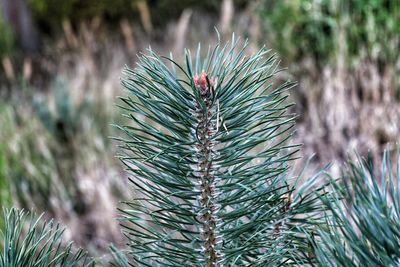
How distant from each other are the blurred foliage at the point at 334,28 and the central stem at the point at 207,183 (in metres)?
2.96

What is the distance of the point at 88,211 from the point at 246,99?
9.99 feet

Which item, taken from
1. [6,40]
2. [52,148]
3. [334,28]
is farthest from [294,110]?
[6,40]

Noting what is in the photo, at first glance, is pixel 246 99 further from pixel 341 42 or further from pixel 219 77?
pixel 341 42

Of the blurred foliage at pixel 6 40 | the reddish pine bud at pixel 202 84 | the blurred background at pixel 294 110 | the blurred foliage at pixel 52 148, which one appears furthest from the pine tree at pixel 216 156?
the blurred foliage at pixel 6 40

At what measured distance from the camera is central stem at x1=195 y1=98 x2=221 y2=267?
55 cm

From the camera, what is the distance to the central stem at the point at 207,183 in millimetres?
548

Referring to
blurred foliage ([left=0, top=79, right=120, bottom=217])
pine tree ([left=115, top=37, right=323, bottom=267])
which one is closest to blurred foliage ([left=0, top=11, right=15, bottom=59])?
blurred foliage ([left=0, top=79, right=120, bottom=217])

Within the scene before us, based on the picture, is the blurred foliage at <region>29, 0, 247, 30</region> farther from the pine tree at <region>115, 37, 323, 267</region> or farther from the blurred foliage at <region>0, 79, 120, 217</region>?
the pine tree at <region>115, 37, 323, 267</region>

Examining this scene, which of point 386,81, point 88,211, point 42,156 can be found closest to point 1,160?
→ point 42,156

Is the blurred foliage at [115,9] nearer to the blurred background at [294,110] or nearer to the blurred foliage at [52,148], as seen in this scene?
the blurred background at [294,110]

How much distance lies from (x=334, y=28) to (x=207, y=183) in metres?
3.24

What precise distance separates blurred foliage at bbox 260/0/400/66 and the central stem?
2.96 meters

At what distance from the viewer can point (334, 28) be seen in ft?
11.8

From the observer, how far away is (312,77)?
3842mm
